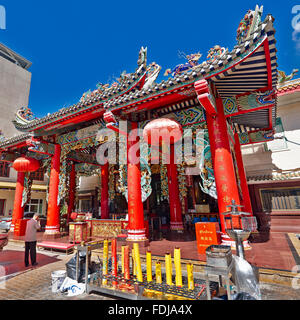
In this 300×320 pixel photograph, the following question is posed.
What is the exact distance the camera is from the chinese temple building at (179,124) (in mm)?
4934

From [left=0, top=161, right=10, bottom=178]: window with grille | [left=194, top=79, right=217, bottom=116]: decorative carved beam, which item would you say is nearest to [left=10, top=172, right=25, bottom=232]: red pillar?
[left=0, top=161, right=10, bottom=178]: window with grille

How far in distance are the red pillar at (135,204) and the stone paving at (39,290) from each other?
8.64 ft

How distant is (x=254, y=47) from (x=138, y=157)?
466 centimetres

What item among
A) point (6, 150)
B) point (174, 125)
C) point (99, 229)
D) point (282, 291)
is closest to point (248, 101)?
point (174, 125)

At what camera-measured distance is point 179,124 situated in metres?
6.15

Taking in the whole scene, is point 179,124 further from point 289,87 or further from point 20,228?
point 20,228

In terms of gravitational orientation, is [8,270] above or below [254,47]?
below

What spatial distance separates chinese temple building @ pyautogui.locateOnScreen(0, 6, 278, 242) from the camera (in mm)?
4934

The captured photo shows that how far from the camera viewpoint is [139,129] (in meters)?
7.21

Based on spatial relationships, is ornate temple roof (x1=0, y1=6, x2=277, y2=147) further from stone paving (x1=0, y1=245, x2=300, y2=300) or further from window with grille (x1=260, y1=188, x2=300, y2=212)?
stone paving (x1=0, y1=245, x2=300, y2=300)

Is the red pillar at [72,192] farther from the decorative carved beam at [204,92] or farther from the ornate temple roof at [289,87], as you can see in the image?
the ornate temple roof at [289,87]
